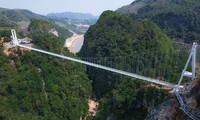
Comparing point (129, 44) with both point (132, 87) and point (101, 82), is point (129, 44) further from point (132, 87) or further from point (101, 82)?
point (132, 87)

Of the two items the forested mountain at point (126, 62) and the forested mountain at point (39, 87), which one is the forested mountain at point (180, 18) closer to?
the forested mountain at point (126, 62)

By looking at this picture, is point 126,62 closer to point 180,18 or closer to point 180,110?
point 180,110

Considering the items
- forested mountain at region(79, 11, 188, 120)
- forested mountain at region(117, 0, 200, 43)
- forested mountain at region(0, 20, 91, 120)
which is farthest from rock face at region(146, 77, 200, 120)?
forested mountain at region(117, 0, 200, 43)

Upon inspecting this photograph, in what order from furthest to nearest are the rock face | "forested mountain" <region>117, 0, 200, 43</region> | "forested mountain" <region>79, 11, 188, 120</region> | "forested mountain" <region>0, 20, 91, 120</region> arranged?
"forested mountain" <region>117, 0, 200, 43</region>
"forested mountain" <region>0, 20, 91, 120</region>
"forested mountain" <region>79, 11, 188, 120</region>
the rock face

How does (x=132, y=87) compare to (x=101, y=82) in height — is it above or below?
above

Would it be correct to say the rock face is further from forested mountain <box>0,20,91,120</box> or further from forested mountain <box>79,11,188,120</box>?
forested mountain <box>0,20,91,120</box>

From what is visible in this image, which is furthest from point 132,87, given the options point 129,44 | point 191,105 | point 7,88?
point 129,44
